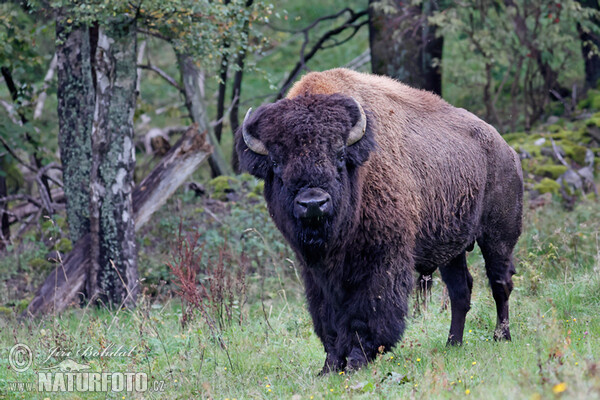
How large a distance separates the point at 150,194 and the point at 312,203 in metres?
5.54

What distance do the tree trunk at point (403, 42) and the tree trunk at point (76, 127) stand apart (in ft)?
16.6

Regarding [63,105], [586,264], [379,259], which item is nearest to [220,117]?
[63,105]

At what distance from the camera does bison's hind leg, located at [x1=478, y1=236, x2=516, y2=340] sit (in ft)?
23.0

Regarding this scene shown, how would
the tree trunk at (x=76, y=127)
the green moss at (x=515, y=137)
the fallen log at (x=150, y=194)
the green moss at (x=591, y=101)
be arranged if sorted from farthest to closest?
the green moss at (x=591, y=101) < the green moss at (x=515, y=137) < the tree trunk at (x=76, y=127) < the fallen log at (x=150, y=194)

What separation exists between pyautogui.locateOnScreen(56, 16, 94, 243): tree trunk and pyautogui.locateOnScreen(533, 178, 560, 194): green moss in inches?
297

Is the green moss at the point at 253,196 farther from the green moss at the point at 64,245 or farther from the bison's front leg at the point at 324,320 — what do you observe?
the bison's front leg at the point at 324,320

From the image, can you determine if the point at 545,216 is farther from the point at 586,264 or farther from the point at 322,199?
the point at 322,199

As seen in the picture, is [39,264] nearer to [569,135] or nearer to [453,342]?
[453,342]

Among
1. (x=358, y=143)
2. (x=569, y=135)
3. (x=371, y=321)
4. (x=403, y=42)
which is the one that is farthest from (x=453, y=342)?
(x=569, y=135)

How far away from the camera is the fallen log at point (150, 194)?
9086 mm

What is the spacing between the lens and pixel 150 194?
9.97 m

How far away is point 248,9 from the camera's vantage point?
9742mm

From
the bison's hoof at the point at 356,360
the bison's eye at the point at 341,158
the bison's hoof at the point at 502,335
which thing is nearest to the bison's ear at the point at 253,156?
the bison's eye at the point at 341,158

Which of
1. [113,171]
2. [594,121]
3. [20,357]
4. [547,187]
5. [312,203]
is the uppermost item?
[312,203]
